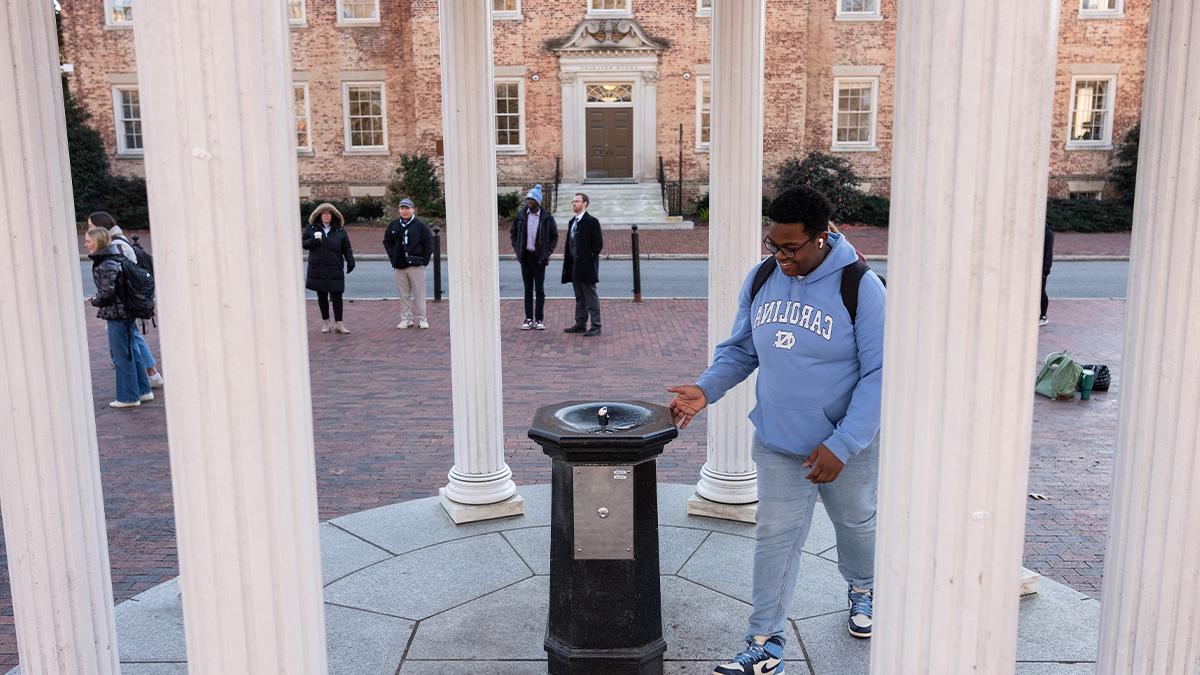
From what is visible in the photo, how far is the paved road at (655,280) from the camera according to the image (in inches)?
689

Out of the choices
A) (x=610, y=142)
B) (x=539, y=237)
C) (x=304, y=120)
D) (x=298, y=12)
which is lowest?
(x=539, y=237)

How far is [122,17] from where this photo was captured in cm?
3003

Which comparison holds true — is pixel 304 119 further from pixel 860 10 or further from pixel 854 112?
pixel 860 10

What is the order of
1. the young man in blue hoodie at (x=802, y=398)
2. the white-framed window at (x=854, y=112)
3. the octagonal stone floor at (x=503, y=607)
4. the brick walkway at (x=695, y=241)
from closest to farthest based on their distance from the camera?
1. the young man in blue hoodie at (x=802, y=398)
2. the octagonal stone floor at (x=503, y=607)
3. the brick walkway at (x=695, y=241)
4. the white-framed window at (x=854, y=112)

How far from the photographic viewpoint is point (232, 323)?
7.89ft

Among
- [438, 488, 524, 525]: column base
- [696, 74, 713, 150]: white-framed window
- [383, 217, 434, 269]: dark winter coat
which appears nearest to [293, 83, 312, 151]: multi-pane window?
[696, 74, 713, 150]: white-framed window

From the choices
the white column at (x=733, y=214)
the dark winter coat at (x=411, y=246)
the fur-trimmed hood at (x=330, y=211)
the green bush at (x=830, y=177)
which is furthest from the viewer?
the green bush at (x=830, y=177)

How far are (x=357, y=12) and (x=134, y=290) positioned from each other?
23.3m

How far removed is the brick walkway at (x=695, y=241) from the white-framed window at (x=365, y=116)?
3.86 metres

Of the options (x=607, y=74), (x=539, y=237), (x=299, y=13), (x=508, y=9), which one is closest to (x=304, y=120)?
(x=299, y=13)

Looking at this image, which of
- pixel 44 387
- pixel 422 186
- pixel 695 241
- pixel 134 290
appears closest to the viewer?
pixel 44 387

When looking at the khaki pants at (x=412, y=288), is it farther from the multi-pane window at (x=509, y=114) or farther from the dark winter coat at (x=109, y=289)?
the multi-pane window at (x=509, y=114)

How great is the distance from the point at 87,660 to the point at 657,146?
28.8 meters

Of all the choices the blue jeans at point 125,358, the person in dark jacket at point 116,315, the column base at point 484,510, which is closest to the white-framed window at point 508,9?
the person in dark jacket at point 116,315
